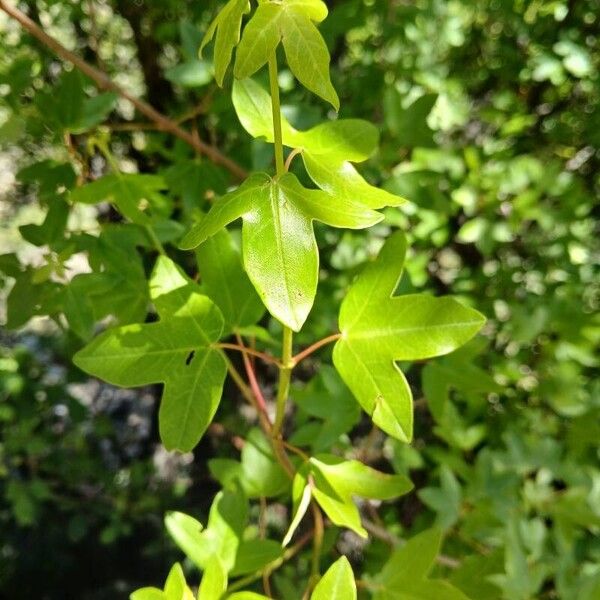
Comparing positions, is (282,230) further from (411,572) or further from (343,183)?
(411,572)

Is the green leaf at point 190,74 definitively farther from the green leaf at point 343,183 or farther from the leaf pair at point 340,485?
the leaf pair at point 340,485

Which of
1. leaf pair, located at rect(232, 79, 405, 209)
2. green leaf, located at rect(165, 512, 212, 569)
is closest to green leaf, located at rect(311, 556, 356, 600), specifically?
green leaf, located at rect(165, 512, 212, 569)

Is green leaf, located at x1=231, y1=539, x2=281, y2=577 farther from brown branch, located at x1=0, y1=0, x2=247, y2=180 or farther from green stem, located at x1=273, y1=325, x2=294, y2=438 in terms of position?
brown branch, located at x1=0, y1=0, x2=247, y2=180

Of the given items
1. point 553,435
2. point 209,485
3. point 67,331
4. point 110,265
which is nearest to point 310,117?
point 110,265

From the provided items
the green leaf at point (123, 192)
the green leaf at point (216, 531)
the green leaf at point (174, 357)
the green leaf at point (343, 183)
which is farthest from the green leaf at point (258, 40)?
the green leaf at point (216, 531)

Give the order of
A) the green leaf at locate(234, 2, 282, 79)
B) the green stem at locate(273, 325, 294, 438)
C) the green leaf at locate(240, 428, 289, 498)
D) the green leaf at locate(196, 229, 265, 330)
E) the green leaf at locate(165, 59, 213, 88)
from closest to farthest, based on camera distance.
Answer: the green leaf at locate(234, 2, 282, 79), the green stem at locate(273, 325, 294, 438), the green leaf at locate(196, 229, 265, 330), the green leaf at locate(240, 428, 289, 498), the green leaf at locate(165, 59, 213, 88)

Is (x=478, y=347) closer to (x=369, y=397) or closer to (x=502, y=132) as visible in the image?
(x=369, y=397)
